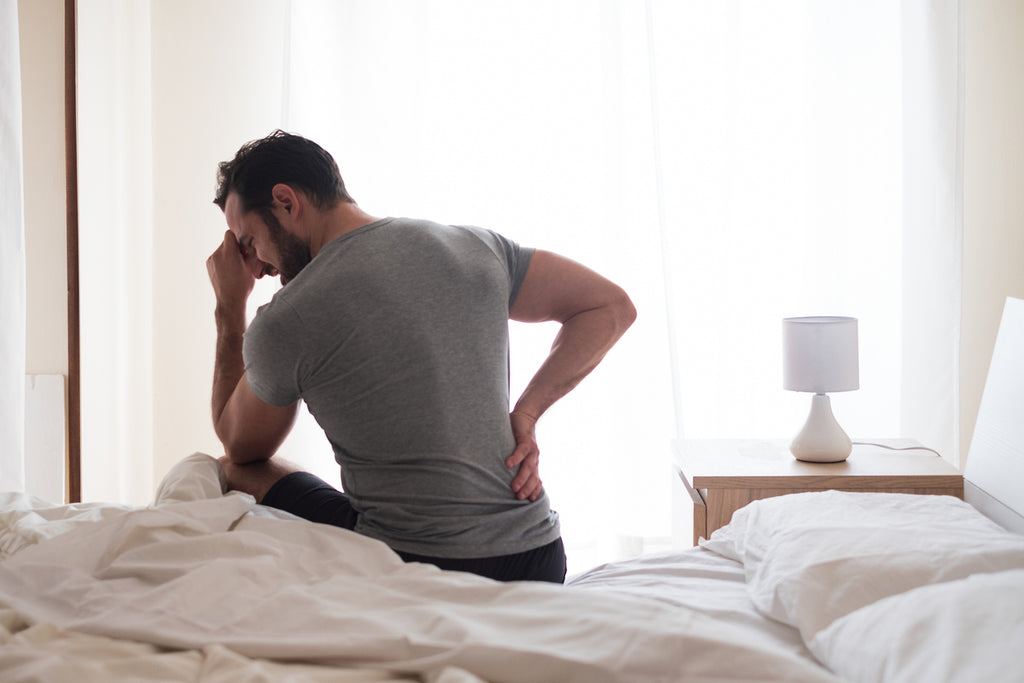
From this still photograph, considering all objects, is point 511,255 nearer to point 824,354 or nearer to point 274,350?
point 274,350

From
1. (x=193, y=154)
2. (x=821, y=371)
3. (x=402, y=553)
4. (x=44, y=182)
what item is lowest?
(x=402, y=553)

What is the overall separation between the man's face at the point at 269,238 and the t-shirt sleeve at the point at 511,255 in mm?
308

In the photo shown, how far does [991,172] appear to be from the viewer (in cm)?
279

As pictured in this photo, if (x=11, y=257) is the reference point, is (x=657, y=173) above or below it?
above

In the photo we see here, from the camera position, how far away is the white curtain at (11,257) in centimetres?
199

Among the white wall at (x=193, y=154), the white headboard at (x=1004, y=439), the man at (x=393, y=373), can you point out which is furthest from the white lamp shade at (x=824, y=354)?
the white wall at (x=193, y=154)

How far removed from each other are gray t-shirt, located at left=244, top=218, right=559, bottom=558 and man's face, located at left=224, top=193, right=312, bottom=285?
18 centimetres

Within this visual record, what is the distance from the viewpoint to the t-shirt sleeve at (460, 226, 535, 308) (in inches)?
58.8

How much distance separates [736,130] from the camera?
2855mm

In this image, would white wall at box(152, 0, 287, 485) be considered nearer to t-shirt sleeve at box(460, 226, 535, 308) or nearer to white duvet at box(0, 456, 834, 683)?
t-shirt sleeve at box(460, 226, 535, 308)

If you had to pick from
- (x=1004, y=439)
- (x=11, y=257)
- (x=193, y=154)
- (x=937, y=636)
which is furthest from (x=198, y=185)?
(x=937, y=636)

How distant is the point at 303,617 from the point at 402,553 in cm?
38

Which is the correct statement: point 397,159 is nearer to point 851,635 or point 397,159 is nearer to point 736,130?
point 736,130

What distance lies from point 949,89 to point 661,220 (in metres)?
0.93
